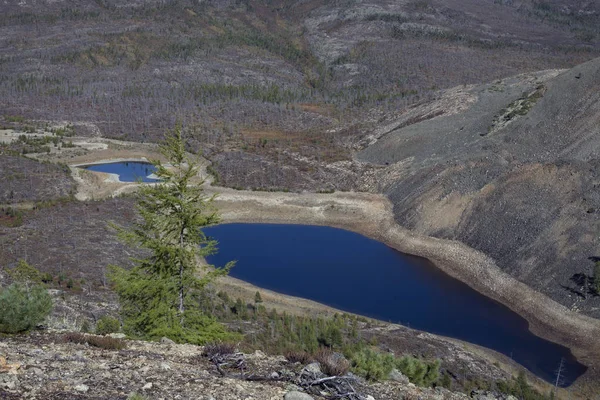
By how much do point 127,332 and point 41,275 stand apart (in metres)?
24.1

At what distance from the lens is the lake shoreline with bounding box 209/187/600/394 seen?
1654 inches

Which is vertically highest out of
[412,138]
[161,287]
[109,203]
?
[161,287]

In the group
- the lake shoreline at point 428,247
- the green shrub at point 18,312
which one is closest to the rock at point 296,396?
the green shrub at point 18,312

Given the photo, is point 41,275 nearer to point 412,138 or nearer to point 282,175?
point 282,175

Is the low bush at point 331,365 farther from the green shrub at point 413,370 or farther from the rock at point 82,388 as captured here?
the green shrub at point 413,370

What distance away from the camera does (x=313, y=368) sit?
15.7 m

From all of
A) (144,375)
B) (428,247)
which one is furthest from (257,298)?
(144,375)

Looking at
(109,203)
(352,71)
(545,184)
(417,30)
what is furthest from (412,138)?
(417,30)

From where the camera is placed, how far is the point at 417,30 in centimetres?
17425

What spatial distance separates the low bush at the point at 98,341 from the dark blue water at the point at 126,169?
214 ft

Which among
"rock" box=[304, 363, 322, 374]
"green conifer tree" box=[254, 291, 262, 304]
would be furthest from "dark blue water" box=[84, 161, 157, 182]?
"rock" box=[304, 363, 322, 374]

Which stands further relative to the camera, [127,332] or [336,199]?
[336,199]

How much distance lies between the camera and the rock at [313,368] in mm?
15542

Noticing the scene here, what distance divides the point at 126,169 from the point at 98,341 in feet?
237
